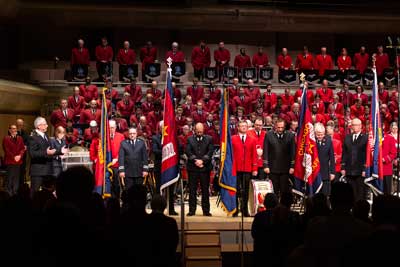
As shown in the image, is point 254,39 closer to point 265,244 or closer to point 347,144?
point 347,144

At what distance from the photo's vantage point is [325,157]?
488 inches

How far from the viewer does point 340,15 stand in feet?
84.5

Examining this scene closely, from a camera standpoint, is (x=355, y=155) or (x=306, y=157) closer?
(x=306, y=157)

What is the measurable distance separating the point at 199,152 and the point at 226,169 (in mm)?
651

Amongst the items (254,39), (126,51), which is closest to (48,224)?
(126,51)

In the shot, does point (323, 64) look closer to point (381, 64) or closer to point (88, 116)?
point (381, 64)

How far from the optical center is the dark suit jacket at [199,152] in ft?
40.7

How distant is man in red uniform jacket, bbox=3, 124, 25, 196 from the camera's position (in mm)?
14219

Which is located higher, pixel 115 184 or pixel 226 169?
pixel 226 169

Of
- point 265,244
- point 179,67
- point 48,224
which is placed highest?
point 179,67

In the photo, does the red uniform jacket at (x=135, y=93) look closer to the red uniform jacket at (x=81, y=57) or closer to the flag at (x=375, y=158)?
the red uniform jacket at (x=81, y=57)

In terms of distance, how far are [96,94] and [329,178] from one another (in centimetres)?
876

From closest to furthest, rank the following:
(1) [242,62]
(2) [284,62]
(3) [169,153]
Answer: (3) [169,153], (1) [242,62], (2) [284,62]

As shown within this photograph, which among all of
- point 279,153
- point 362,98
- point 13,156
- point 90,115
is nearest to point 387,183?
point 279,153
